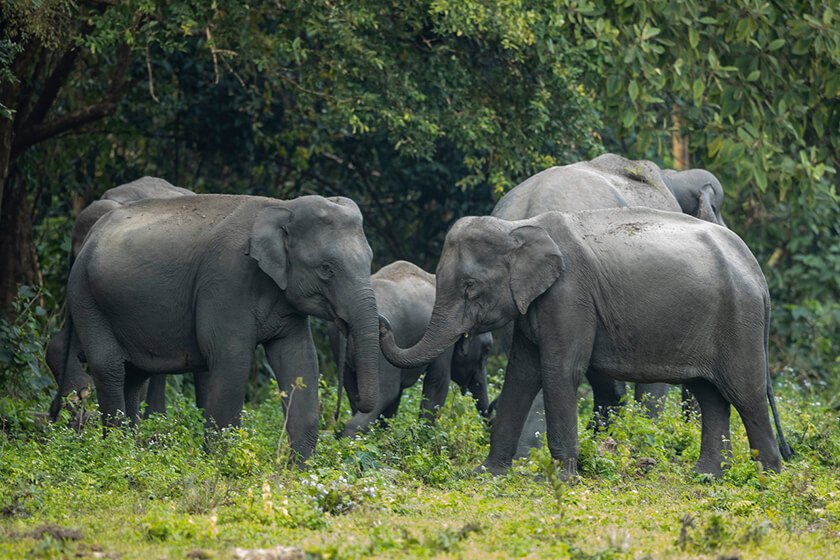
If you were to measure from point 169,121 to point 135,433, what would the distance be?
7820 mm

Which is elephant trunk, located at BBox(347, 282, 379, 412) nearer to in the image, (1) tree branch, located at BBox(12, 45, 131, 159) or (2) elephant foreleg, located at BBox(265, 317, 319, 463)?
(2) elephant foreleg, located at BBox(265, 317, 319, 463)

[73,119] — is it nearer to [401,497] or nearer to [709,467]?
[709,467]

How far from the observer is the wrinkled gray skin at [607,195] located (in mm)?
11750

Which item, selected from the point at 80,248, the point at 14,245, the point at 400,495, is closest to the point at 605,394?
the point at 400,495

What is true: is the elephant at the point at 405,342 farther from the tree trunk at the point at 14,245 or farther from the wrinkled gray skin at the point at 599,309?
the tree trunk at the point at 14,245

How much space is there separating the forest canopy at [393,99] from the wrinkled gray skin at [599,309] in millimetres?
3915

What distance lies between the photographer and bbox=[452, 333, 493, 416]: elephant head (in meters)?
13.2

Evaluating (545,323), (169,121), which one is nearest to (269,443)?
(545,323)

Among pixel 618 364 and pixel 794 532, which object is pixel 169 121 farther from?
pixel 794 532

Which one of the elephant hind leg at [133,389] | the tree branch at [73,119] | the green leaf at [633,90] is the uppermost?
the green leaf at [633,90]

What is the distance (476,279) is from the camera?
32.9ft

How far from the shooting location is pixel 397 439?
10734 mm

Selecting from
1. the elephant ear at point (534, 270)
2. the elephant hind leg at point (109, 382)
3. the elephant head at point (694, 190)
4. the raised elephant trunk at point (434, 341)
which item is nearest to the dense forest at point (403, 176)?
the elephant hind leg at point (109, 382)

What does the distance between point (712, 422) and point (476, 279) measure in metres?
2.07
